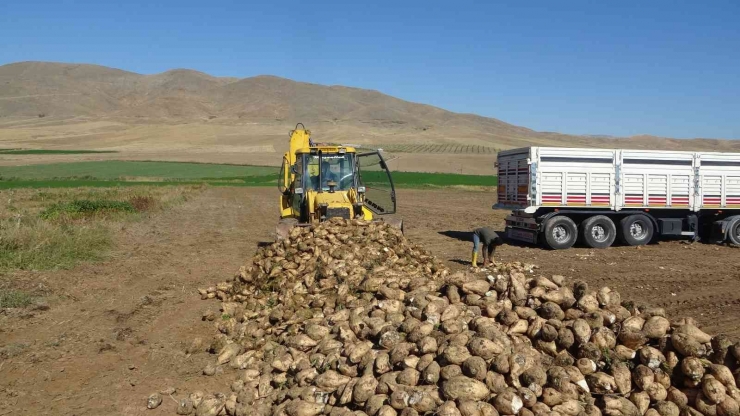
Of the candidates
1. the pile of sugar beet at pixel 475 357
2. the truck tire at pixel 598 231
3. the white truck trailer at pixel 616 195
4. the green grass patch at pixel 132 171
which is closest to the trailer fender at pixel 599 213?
the white truck trailer at pixel 616 195

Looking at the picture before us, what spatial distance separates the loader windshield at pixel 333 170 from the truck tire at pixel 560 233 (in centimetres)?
560

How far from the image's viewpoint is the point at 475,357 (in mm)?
4957

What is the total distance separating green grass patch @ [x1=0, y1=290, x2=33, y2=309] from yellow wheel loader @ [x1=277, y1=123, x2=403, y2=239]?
4871 millimetres

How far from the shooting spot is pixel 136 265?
1324 cm

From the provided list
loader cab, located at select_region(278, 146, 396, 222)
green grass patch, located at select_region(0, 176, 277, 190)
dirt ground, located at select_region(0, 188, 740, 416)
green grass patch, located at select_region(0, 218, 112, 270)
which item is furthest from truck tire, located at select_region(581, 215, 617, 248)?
green grass patch, located at select_region(0, 176, 277, 190)

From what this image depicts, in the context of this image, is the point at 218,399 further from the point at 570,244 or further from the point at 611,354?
the point at 570,244

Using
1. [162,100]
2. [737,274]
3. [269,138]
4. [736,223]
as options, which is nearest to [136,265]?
[737,274]

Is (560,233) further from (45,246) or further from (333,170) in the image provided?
(45,246)

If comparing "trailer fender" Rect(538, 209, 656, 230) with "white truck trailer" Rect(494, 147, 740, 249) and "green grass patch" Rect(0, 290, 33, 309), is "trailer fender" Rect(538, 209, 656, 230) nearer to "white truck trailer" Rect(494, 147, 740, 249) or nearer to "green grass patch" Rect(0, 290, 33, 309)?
"white truck trailer" Rect(494, 147, 740, 249)

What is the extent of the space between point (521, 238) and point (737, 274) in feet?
17.4

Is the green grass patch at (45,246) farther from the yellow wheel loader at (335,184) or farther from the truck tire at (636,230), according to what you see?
the truck tire at (636,230)

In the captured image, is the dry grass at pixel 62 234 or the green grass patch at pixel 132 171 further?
the green grass patch at pixel 132 171

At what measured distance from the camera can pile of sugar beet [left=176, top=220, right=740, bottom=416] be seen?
4.74 meters

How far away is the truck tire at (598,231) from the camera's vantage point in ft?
52.5
